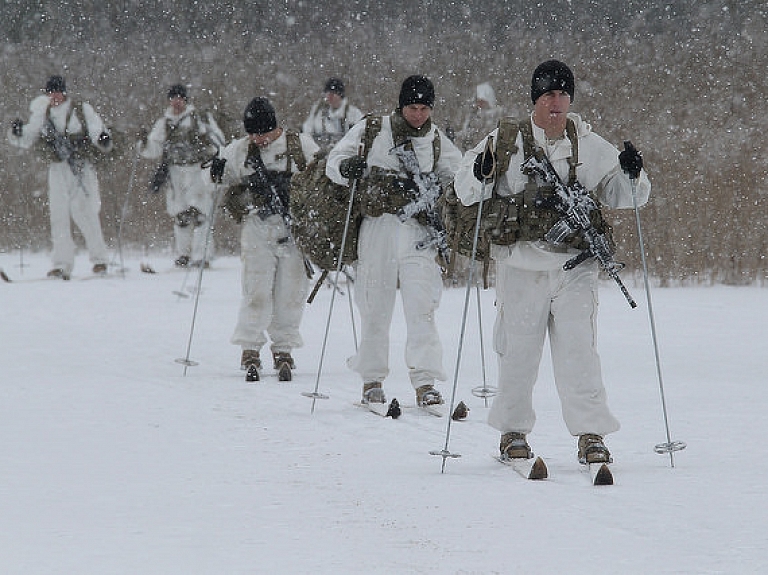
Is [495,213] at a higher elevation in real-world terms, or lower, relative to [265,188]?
lower

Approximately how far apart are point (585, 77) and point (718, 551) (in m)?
16.9

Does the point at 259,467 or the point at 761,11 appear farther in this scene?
the point at 761,11

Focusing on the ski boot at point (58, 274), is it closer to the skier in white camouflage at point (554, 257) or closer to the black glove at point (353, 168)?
the black glove at point (353, 168)

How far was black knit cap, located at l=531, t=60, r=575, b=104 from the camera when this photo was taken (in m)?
5.97

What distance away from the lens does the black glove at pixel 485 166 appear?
594 cm

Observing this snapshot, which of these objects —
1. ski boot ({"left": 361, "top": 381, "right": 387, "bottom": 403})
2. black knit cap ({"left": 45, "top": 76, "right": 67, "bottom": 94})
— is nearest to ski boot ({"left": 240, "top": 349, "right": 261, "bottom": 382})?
ski boot ({"left": 361, "top": 381, "right": 387, "bottom": 403})

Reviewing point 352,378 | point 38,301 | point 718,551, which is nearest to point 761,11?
point 38,301

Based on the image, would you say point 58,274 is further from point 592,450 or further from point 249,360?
point 592,450

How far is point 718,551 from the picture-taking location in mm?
4523

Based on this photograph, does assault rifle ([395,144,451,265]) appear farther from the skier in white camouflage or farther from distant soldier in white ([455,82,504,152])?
distant soldier in white ([455,82,504,152])

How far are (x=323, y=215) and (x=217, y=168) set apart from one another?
47.0 inches

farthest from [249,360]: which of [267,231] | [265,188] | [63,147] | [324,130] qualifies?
[63,147]

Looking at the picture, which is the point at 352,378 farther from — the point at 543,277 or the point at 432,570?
the point at 432,570

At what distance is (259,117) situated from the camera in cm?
935
